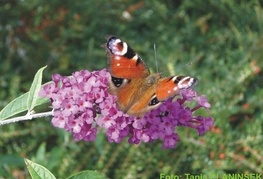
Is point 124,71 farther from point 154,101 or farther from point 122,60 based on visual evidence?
point 154,101

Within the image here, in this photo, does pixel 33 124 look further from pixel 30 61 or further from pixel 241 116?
pixel 241 116

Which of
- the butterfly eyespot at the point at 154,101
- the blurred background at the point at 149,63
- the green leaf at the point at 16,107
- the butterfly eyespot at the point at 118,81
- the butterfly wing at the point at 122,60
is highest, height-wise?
the butterfly wing at the point at 122,60

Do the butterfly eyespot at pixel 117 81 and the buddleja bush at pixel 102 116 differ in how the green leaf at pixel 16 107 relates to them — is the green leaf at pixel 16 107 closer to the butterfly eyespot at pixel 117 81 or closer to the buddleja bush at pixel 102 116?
the buddleja bush at pixel 102 116

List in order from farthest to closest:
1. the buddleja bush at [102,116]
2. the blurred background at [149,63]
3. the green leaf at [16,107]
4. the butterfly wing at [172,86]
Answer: the blurred background at [149,63] → the green leaf at [16,107] → the buddleja bush at [102,116] → the butterfly wing at [172,86]

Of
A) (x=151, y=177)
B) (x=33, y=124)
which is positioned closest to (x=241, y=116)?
(x=151, y=177)

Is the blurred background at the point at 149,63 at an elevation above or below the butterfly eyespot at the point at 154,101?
below

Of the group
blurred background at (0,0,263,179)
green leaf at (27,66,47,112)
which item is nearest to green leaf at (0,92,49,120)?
green leaf at (27,66,47,112)

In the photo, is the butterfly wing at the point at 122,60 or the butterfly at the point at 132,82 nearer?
the butterfly at the point at 132,82

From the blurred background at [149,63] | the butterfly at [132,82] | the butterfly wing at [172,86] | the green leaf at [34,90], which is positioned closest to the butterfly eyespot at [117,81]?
the butterfly at [132,82]
